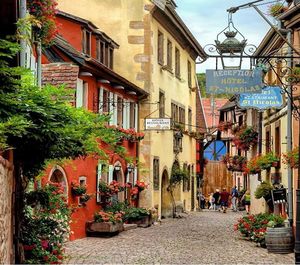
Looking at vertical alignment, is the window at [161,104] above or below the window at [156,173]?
above

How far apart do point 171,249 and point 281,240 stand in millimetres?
2861

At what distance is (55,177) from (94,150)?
25.4ft

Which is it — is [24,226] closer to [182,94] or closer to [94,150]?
[94,150]

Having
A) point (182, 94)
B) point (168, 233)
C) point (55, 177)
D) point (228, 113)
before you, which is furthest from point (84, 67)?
point (228, 113)

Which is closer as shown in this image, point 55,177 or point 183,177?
point 55,177

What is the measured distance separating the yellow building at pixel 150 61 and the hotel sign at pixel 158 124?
2988mm

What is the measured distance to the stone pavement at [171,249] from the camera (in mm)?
16047

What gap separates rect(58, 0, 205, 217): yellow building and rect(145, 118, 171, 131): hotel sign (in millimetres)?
2988

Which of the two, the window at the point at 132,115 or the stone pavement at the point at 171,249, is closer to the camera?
the stone pavement at the point at 171,249

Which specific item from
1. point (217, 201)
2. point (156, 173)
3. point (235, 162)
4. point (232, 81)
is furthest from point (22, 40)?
point (217, 201)

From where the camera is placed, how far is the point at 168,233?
24.7m

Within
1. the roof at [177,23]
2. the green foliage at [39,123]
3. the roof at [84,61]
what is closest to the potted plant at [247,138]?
the roof at [177,23]

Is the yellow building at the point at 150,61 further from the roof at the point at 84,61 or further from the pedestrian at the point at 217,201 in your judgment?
the pedestrian at the point at 217,201

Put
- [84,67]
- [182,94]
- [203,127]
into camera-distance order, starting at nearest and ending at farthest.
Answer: [84,67]
[182,94]
[203,127]
